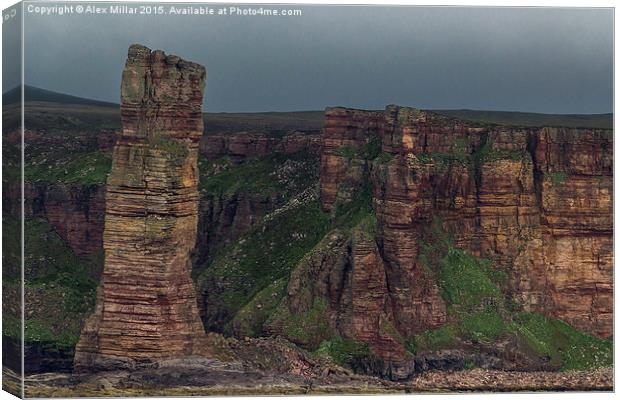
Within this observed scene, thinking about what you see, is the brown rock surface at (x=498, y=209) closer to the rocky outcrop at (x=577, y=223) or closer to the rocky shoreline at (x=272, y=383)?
the rocky outcrop at (x=577, y=223)

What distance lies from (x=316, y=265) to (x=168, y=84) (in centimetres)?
555

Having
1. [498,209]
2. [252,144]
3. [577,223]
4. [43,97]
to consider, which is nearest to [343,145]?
[498,209]

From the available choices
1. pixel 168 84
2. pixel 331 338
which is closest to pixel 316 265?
pixel 331 338

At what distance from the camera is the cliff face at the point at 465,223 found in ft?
200

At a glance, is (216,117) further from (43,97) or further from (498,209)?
(498,209)

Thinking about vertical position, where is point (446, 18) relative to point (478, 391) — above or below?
above

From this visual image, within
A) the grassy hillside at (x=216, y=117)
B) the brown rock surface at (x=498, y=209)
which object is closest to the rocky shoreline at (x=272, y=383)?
the brown rock surface at (x=498, y=209)

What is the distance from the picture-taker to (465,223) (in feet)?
204

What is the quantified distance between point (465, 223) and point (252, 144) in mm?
7310

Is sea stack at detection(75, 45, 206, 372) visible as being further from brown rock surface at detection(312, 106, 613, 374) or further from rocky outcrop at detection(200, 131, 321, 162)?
rocky outcrop at detection(200, 131, 321, 162)

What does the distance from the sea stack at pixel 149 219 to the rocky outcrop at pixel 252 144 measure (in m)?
7.24

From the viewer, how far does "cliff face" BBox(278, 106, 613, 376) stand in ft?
200

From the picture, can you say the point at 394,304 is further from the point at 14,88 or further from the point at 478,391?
the point at 14,88

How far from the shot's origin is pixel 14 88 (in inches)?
2264
